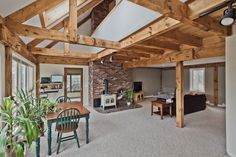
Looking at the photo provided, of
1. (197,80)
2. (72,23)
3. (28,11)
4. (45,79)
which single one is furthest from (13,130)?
(197,80)

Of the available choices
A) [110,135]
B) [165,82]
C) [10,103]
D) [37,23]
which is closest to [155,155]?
[110,135]

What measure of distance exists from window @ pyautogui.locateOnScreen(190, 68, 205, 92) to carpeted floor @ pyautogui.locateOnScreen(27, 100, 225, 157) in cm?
356

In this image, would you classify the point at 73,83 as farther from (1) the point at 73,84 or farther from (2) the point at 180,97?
(2) the point at 180,97

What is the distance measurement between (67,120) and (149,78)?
8.36 meters

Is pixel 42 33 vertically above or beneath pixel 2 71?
above

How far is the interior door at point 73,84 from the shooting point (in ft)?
24.8

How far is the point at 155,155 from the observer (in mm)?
2834

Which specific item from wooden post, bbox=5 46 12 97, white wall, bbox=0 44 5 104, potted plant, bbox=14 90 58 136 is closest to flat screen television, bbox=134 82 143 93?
potted plant, bbox=14 90 58 136

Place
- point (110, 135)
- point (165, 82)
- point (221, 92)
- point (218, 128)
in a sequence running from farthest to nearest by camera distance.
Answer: point (165, 82)
point (221, 92)
point (218, 128)
point (110, 135)

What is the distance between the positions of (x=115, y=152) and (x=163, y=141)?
4.12 ft

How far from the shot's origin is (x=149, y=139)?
11.7ft

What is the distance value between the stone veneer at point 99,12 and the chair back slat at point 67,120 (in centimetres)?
537

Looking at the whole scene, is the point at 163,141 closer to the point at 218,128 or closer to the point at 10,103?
the point at 218,128

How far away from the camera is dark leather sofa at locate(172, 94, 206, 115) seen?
19.0 ft
